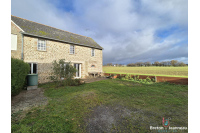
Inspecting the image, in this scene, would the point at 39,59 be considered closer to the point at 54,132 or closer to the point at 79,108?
the point at 79,108

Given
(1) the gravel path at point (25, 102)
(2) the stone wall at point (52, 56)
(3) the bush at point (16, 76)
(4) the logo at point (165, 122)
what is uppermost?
(2) the stone wall at point (52, 56)

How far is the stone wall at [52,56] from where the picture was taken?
9143 mm

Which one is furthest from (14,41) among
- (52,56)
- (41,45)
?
(52,56)

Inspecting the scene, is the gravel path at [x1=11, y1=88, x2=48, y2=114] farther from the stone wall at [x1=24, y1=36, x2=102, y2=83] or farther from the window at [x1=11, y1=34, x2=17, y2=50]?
the window at [x1=11, y1=34, x2=17, y2=50]

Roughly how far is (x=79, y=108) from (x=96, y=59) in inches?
494

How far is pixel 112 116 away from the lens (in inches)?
117

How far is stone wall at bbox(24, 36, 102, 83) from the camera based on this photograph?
360 inches

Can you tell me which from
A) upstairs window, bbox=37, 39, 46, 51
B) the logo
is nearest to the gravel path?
the logo

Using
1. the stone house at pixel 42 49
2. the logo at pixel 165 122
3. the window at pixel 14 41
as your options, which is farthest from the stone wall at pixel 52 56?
the logo at pixel 165 122

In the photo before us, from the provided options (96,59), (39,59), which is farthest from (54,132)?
(96,59)

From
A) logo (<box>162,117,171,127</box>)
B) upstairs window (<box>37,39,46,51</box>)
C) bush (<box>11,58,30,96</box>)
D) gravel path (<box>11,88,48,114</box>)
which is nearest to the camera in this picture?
logo (<box>162,117,171,127</box>)

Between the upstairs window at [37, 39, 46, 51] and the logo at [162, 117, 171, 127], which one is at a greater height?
the upstairs window at [37, 39, 46, 51]

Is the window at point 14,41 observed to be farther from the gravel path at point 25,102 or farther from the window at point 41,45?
the gravel path at point 25,102
